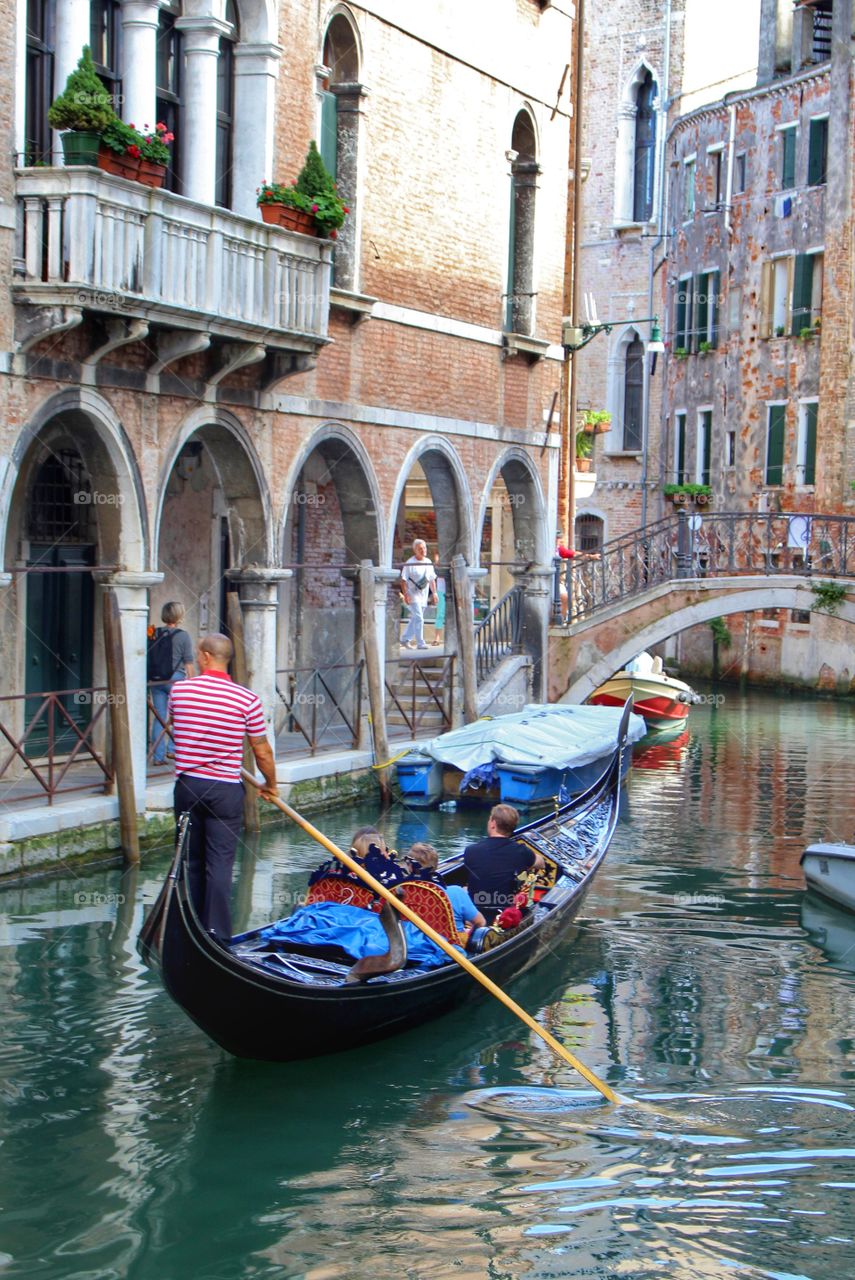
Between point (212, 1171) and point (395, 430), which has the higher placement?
point (395, 430)

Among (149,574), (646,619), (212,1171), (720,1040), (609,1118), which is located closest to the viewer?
(212,1171)

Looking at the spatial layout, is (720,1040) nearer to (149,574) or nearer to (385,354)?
(149,574)

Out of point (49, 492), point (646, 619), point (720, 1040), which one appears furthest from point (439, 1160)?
point (646, 619)

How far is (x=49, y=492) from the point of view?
1246 cm

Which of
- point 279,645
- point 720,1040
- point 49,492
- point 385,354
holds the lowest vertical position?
point 720,1040

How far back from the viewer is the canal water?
219 inches

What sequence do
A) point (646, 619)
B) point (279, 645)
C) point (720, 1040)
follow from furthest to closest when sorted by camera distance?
point (646, 619) → point (279, 645) → point (720, 1040)

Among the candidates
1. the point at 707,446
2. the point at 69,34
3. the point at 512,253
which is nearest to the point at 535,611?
the point at 512,253

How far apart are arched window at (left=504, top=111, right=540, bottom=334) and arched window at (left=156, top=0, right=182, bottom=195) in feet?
15.9

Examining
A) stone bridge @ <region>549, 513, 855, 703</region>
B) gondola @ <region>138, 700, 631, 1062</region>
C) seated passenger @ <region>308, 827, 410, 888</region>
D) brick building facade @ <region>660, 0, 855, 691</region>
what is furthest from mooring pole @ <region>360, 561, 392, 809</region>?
brick building facade @ <region>660, 0, 855, 691</region>

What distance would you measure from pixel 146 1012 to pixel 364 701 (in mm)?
6286

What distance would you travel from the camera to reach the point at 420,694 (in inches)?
635

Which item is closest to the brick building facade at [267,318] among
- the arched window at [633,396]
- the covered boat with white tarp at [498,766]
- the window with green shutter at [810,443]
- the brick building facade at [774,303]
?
the covered boat with white tarp at [498,766]

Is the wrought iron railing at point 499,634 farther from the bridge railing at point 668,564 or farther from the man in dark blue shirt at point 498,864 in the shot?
the man in dark blue shirt at point 498,864
